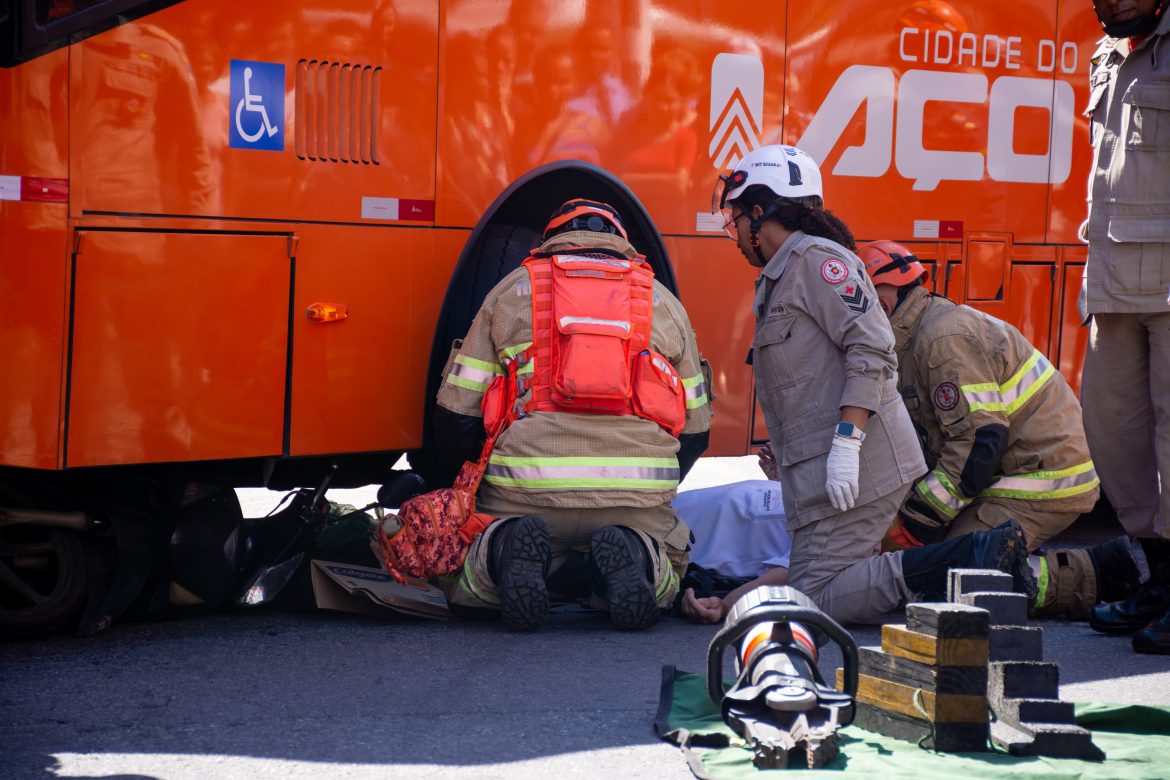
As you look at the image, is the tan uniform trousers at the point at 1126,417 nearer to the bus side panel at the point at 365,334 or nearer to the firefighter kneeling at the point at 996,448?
the firefighter kneeling at the point at 996,448

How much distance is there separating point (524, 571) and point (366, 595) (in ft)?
2.02

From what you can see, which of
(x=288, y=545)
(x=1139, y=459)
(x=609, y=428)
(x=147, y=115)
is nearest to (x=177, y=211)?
(x=147, y=115)

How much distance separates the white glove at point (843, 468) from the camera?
15.8 ft

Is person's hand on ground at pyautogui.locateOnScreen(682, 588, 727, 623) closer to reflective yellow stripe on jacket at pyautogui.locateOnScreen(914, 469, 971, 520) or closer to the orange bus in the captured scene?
reflective yellow stripe on jacket at pyautogui.locateOnScreen(914, 469, 971, 520)

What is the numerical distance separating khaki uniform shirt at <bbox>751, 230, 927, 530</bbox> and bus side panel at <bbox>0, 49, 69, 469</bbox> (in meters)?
2.36

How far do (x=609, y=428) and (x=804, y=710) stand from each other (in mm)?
1851

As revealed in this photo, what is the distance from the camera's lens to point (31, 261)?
4598 mm

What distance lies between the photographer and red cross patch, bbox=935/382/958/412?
5254 millimetres

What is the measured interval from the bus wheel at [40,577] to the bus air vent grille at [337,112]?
1567mm

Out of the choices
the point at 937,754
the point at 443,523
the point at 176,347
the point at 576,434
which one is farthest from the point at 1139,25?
the point at 176,347

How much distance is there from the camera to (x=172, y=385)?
4.91 meters

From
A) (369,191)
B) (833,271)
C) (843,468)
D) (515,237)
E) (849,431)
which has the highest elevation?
(369,191)

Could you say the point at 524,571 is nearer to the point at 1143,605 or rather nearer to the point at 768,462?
the point at 768,462

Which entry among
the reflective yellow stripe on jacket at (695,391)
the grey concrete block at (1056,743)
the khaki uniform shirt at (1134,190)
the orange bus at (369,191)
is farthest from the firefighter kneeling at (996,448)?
the grey concrete block at (1056,743)
